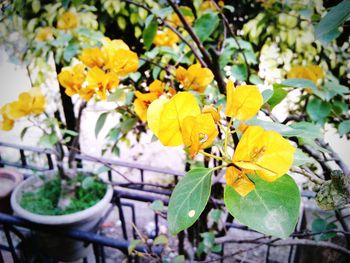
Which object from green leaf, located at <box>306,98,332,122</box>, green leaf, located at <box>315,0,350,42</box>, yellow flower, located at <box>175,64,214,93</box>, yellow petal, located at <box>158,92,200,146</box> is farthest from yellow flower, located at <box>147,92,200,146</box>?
green leaf, located at <box>306,98,332,122</box>

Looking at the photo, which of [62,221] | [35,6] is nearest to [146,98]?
[62,221]

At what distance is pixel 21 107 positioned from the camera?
0.91m

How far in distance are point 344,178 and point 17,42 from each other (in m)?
1.91

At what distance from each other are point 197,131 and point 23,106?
778mm

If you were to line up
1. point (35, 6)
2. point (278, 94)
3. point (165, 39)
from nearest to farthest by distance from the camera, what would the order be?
point (278, 94) < point (165, 39) < point (35, 6)

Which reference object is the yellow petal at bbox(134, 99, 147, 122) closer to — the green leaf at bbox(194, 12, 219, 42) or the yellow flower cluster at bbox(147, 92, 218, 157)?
the yellow flower cluster at bbox(147, 92, 218, 157)

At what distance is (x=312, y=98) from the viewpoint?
1.13 meters

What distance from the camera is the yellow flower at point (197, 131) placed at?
309 mm

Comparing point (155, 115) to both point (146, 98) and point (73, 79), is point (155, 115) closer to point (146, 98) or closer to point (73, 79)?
point (146, 98)

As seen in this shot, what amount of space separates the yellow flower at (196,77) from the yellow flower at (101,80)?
0.52 feet

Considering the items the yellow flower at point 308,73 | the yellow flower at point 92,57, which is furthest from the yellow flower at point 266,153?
the yellow flower at point 308,73

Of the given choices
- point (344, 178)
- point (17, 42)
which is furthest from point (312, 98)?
point (17, 42)

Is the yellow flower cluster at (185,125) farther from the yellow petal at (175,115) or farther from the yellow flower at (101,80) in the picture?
the yellow flower at (101,80)

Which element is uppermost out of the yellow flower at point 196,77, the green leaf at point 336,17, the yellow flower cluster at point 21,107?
the green leaf at point 336,17
